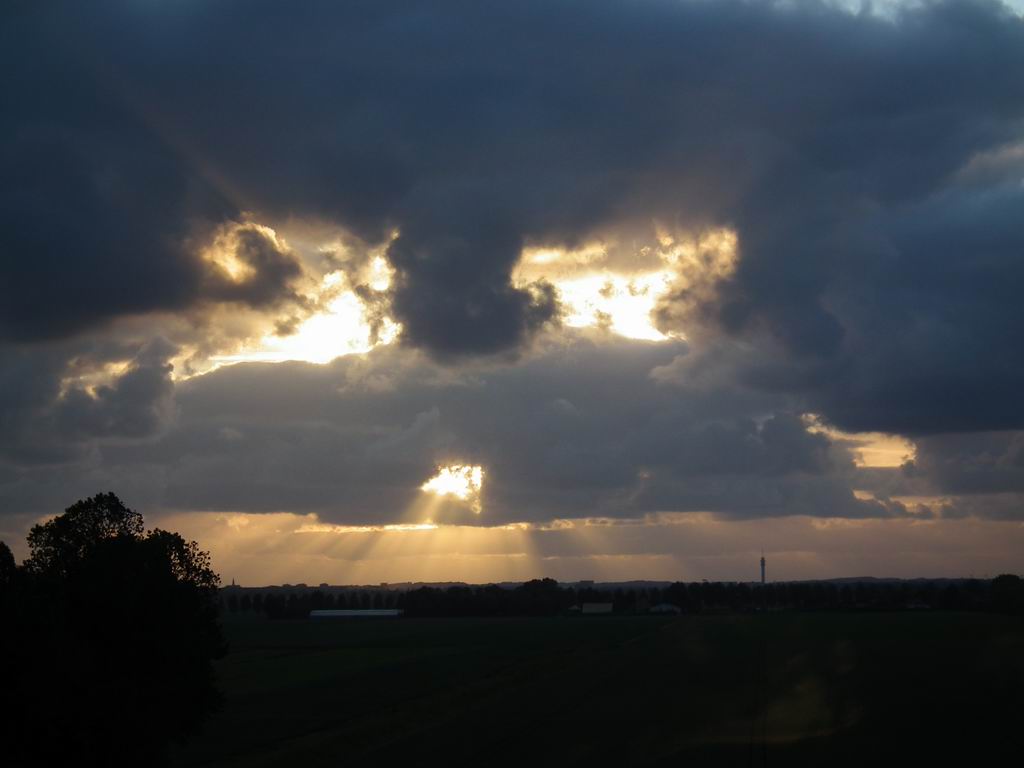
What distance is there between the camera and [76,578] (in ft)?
160

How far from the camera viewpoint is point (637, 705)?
59.4 metres

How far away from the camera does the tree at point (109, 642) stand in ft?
127

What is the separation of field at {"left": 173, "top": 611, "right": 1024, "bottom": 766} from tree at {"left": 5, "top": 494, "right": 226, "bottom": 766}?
388 cm

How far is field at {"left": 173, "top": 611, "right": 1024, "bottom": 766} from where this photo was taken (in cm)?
4381

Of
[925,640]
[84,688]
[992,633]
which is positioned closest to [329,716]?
[84,688]

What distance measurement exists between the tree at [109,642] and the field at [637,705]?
3884 millimetres

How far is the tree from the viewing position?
38.7 meters

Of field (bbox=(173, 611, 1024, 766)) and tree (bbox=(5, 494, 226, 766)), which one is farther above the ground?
tree (bbox=(5, 494, 226, 766))

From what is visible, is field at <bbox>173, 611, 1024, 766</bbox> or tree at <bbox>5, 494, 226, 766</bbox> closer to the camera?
tree at <bbox>5, 494, 226, 766</bbox>

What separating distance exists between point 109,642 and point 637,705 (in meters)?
26.1

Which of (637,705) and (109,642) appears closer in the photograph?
(109,642)

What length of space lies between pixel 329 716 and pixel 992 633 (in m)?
86.1

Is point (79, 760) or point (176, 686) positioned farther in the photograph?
point (176, 686)

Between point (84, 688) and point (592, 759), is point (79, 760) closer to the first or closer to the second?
point (84, 688)
